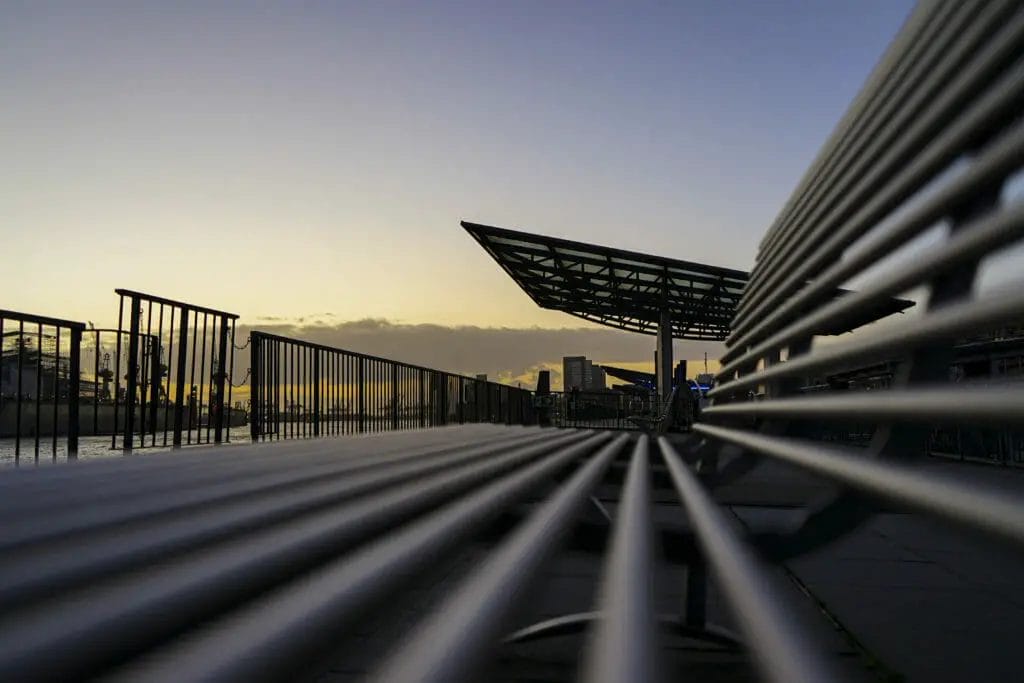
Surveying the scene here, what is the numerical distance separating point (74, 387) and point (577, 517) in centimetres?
718

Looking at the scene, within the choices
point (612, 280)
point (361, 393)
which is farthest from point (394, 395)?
point (612, 280)

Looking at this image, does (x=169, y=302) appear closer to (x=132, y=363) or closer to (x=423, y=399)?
(x=132, y=363)

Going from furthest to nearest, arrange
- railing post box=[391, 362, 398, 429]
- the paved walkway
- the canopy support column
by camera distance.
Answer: the canopy support column < railing post box=[391, 362, 398, 429] < the paved walkway

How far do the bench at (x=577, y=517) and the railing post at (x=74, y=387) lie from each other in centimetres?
582

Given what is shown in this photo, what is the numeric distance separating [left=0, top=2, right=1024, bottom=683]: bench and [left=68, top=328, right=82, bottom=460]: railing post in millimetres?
5823

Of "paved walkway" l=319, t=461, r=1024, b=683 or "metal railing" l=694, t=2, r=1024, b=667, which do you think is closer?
"metal railing" l=694, t=2, r=1024, b=667

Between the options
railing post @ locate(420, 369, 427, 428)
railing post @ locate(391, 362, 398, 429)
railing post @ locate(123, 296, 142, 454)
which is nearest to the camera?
railing post @ locate(123, 296, 142, 454)

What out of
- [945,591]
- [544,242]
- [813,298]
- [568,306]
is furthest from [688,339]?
[813,298]

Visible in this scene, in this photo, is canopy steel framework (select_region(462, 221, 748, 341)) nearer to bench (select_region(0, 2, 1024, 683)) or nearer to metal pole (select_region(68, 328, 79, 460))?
metal pole (select_region(68, 328, 79, 460))

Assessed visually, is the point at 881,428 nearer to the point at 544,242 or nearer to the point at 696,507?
the point at 696,507

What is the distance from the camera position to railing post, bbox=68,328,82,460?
7195mm

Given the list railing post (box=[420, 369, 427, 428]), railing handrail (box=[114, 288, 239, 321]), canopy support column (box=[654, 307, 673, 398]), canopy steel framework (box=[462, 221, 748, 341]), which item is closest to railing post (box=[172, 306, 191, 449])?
railing handrail (box=[114, 288, 239, 321])

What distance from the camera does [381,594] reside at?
2.80 ft

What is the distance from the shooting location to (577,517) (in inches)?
59.7
